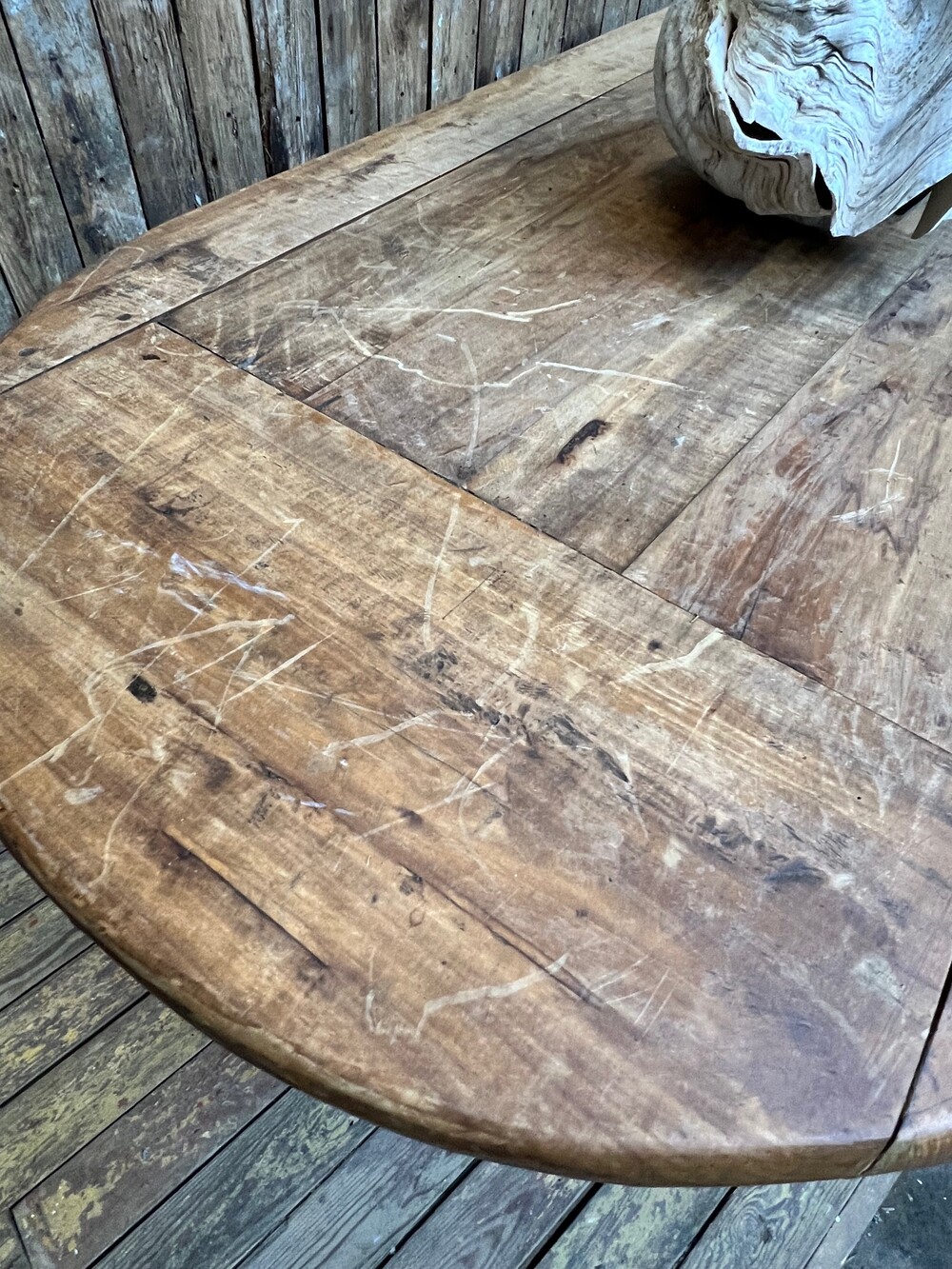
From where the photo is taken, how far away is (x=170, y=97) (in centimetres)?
107

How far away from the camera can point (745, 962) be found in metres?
0.46

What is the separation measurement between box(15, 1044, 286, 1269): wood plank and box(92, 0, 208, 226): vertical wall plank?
3.26ft

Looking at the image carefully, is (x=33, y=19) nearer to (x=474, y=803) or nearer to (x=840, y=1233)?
(x=474, y=803)

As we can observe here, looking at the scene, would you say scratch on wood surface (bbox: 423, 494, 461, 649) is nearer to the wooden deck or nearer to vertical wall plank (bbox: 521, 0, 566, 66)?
the wooden deck

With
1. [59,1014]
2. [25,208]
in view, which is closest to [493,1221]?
[59,1014]

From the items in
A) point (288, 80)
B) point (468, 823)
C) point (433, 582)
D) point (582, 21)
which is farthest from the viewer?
point (582, 21)

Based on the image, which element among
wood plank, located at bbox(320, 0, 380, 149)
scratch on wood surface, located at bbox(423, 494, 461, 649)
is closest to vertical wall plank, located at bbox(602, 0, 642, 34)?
wood plank, located at bbox(320, 0, 380, 149)

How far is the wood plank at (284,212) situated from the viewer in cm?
79

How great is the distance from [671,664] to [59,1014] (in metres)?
0.86

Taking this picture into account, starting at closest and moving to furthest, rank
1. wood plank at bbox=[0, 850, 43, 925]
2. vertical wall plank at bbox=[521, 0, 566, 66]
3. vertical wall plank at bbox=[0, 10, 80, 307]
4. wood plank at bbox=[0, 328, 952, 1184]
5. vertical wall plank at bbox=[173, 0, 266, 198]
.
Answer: wood plank at bbox=[0, 328, 952, 1184], vertical wall plank at bbox=[0, 10, 80, 307], vertical wall plank at bbox=[173, 0, 266, 198], wood plank at bbox=[0, 850, 43, 925], vertical wall plank at bbox=[521, 0, 566, 66]

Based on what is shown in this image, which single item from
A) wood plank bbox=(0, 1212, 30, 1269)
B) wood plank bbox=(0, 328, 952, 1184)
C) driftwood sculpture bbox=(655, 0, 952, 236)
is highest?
driftwood sculpture bbox=(655, 0, 952, 236)

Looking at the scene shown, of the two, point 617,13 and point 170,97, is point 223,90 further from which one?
point 617,13

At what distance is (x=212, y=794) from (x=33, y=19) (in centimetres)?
84

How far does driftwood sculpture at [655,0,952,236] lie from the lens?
838mm
